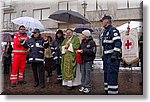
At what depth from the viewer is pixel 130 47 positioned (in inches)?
179

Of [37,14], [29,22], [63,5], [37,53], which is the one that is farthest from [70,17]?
[37,53]

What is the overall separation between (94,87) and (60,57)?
62cm

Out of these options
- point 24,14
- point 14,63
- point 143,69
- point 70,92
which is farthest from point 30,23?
point 143,69

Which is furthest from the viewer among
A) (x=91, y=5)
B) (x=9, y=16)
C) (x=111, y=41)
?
(x=9, y=16)

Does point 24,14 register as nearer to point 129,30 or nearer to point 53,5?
point 53,5

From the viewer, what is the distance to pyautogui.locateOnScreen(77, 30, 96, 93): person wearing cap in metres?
4.57

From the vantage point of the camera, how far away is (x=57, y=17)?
15.0 feet

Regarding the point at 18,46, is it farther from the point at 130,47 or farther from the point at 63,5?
the point at 130,47

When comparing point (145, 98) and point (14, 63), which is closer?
point (145, 98)

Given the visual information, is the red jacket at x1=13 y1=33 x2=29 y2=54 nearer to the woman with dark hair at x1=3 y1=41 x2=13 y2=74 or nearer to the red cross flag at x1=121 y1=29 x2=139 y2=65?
the woman with dark hair at x1=3 y1=41 x2=13 y2=74

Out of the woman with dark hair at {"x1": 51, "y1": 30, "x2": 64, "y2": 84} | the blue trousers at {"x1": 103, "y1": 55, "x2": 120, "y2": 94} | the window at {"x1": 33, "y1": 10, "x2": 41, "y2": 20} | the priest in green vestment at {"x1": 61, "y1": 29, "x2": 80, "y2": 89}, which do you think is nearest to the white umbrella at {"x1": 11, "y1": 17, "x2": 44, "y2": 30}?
the window at {"x1": 33, "y1": 10, "x2": 41, "y2": 20}

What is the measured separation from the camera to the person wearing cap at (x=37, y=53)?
4.67 m

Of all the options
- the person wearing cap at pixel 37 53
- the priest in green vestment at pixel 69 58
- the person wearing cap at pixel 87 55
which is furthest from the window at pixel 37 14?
the person wearing cap at pixel 87 55

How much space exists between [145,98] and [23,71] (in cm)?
168
